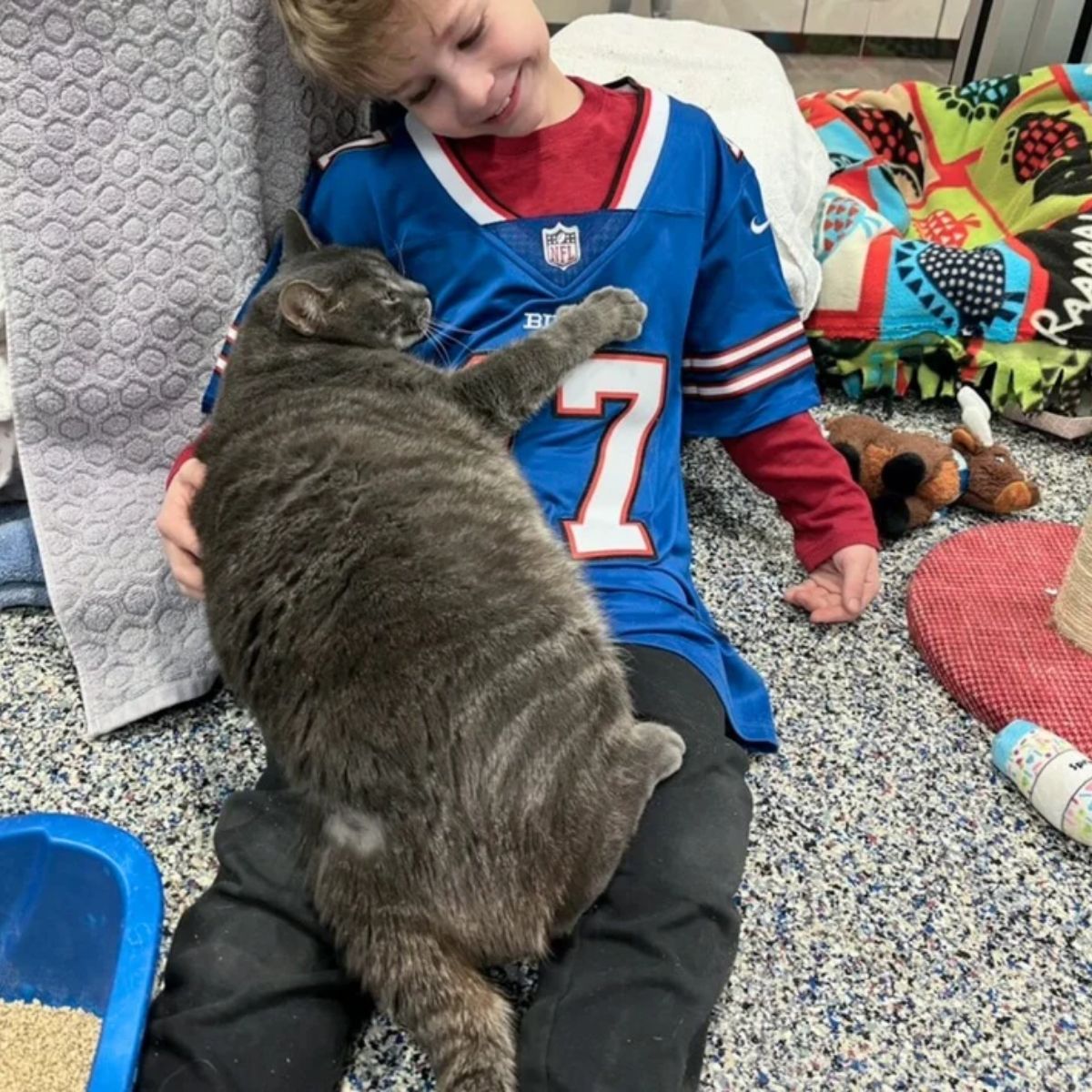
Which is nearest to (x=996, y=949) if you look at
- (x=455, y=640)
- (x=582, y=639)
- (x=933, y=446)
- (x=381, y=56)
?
(x=582, y=639)

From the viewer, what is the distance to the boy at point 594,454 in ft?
2.72

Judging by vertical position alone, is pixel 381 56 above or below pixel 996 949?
above

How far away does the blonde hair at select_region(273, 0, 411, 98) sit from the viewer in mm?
922

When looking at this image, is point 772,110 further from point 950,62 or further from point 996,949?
point 996,949

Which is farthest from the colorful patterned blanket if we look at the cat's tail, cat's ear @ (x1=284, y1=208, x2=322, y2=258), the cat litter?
the cat litter

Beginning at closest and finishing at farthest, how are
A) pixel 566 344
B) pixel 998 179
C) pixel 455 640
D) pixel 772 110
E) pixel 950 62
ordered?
pixel 455 640
pixel 566 344
pixel 772 110
pixel 998 179
pixel 950 62

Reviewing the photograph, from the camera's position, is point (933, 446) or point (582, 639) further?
point (933, 446)

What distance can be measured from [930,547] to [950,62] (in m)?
1.55

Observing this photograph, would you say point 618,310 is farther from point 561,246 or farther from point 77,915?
point 77,915

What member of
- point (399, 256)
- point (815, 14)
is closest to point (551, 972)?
point (399, 256)

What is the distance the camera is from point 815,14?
8.26 feet

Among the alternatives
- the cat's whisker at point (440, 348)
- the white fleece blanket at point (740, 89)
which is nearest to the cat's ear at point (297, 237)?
the cat's whisker at point (440, 348)

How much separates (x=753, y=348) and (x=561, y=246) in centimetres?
25

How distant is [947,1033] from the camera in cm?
92
